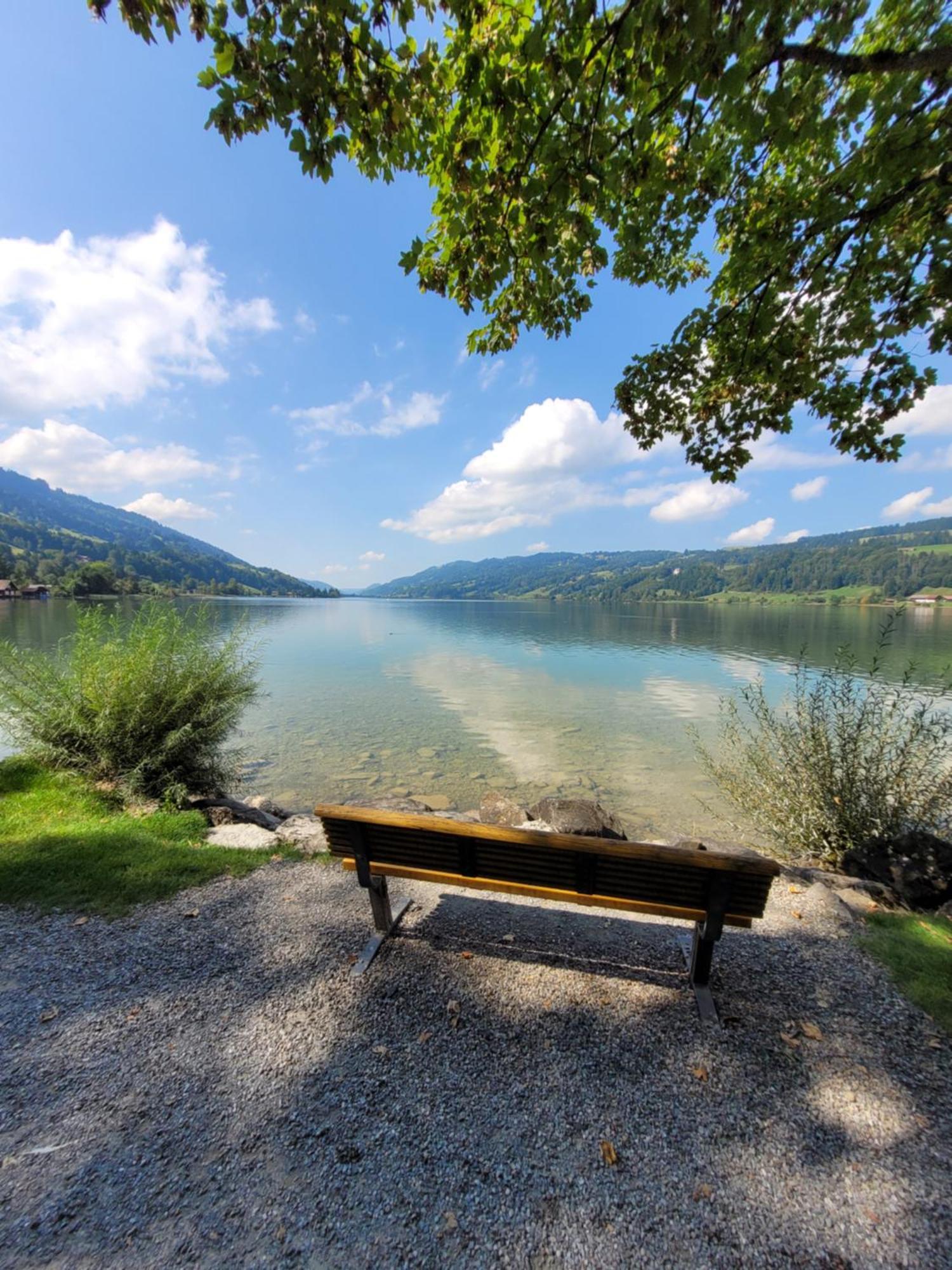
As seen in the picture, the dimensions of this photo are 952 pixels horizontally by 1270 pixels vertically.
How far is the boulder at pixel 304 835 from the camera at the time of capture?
6.00 m

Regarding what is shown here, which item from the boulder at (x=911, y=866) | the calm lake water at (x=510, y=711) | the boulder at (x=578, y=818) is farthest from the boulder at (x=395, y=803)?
the boulder at (x=911, y=866)

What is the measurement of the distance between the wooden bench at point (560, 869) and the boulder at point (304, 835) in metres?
1.70

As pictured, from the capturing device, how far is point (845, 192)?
508 centimetres

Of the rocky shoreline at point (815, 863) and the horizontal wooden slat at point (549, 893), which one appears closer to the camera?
the horizontal wooden slat at point (549, 893)

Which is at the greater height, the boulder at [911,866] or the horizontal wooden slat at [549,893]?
the horizontal wooden slat at [549,893]

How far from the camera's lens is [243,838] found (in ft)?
20.8

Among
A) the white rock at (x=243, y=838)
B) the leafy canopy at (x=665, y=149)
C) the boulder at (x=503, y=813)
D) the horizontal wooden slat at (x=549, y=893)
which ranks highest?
the leafy canopy at (x=665, y=149)

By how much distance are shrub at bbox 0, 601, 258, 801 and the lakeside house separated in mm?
137063

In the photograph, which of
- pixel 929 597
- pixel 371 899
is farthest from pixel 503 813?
pixel 929 597

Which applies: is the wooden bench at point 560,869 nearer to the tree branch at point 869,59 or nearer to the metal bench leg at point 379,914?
the metal bench leg at point 379,914

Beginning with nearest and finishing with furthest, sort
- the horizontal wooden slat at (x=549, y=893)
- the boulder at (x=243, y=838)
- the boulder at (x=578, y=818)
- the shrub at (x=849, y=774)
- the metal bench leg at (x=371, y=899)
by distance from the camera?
the horizontal wooden slat at (x=549, y=893)
the metal bench leg at (x=371, y=899)
the boulder at (x=243, y=838)
the shrub at (x=849, y=774)
the boulder at (x=578, y=818)

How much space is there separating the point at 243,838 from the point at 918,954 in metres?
6.99

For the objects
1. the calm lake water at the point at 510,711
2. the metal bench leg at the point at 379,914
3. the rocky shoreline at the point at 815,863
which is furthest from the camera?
the calm lake water at the point at 510,711

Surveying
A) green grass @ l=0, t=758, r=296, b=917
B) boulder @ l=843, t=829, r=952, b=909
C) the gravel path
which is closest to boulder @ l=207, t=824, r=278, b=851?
green grass @ l=0, t=758, r=296, b=917
